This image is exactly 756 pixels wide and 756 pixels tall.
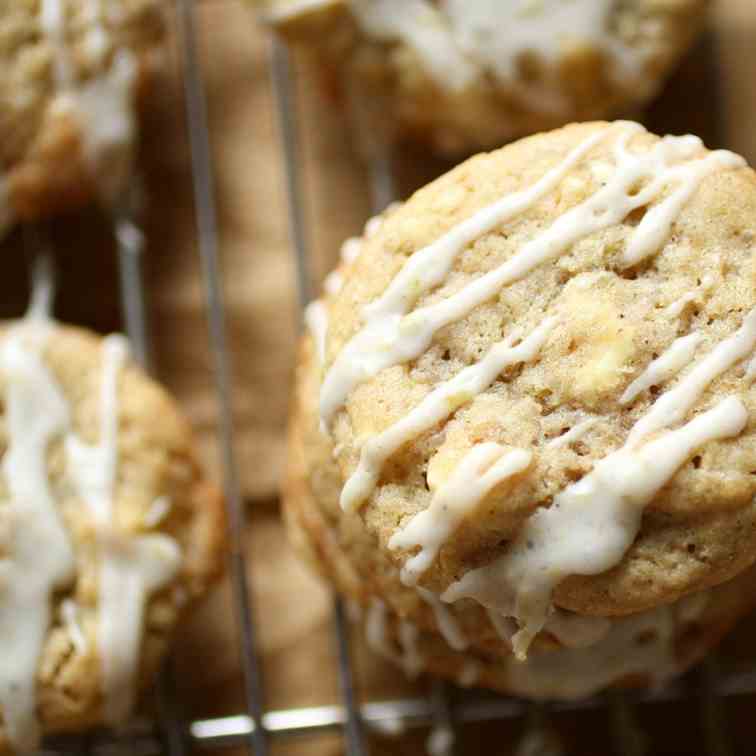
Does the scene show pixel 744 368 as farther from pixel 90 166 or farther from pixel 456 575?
pixel 90 166

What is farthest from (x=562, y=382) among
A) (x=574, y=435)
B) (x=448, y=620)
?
(x=448, y=620)

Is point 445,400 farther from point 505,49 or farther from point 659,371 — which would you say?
point 505,49

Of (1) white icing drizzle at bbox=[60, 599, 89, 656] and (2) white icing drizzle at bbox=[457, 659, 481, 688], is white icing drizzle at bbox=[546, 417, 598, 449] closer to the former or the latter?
(2) white icing drizzle at bbox=[457, 659, 481, 688]

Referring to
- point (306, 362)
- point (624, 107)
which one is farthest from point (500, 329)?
point (624, 107)

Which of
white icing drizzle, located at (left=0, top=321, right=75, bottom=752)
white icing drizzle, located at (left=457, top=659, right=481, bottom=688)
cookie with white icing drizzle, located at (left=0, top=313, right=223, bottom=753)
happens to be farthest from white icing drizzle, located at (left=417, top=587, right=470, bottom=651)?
white icing drizzle, located at (left=0, top=321, right=75, bottom=752)

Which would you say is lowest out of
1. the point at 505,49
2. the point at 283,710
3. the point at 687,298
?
the point at 283,710

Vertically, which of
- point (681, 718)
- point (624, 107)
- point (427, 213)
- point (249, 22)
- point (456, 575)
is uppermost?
point (249, 22)

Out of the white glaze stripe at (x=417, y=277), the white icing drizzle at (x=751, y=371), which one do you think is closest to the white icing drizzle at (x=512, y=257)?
the white glaze stripe at (x=417, y=277)

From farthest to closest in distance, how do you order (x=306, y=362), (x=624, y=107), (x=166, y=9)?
(x=166, y=9) < (x=624, y=107) < (x=306, y=362)
